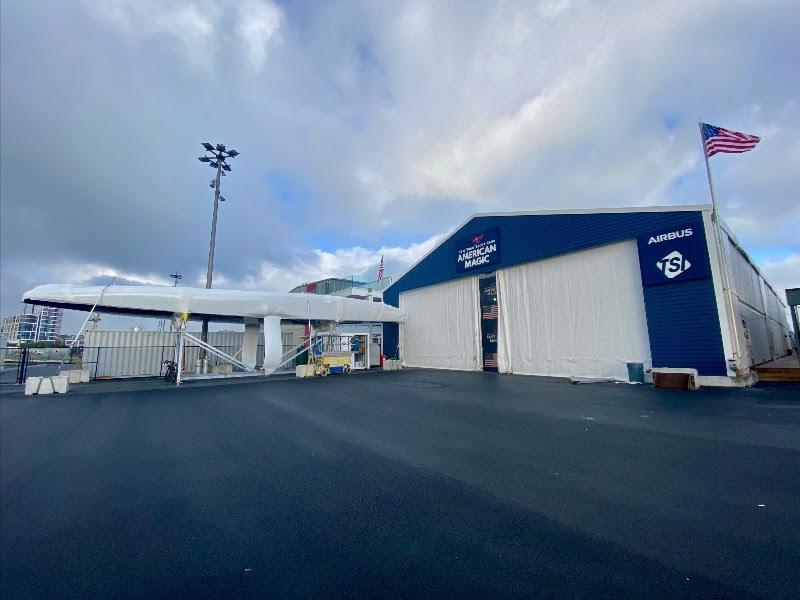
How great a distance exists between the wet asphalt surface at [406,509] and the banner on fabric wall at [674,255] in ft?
22.3

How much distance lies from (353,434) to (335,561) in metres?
3.30

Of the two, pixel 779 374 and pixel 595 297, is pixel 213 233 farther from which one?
pixel 779 374

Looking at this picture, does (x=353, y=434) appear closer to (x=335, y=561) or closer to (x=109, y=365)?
(x=335, y=561)

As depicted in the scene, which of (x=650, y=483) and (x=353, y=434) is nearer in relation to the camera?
(x=650, y=483)

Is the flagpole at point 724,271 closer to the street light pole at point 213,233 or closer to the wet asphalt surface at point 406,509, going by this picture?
the wet asphalt surface at point 406,509

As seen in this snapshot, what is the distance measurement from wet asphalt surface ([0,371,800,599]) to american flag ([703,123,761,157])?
33.8 ft

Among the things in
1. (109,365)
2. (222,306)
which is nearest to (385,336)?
(222,306)

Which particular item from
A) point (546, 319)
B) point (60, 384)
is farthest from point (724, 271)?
point (60, 384)

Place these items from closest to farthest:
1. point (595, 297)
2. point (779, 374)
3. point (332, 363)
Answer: point (779, 374) → point (595, 297) → point (332, 363)

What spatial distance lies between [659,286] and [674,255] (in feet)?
3.64

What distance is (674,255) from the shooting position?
1162cm

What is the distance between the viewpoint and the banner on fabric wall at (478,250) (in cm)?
1781

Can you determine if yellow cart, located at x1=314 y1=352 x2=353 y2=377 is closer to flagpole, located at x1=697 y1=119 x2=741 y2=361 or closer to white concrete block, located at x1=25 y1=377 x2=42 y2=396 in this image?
white concrete block, located at x1=25 y1=377 x2=42 y2=396

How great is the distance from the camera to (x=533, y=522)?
2.64 meters
